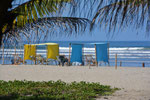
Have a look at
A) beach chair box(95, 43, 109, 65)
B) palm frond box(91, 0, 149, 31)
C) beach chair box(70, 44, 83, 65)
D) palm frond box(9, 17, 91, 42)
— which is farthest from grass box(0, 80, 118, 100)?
beach chair box(70, 44, 83, 65)

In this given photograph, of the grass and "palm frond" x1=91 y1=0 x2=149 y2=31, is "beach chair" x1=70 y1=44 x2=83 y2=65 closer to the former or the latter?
the grass

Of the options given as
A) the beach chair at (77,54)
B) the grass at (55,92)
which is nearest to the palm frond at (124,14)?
the grass at (55,92)

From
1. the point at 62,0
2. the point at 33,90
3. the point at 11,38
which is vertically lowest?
the point at 33,90

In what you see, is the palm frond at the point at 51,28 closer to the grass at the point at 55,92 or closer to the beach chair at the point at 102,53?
the grass at the point at 55,92

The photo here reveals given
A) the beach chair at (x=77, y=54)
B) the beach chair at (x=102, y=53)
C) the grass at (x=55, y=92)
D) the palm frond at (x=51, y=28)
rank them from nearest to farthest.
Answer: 1. the palm frond at (x=51, y=28)
2. the grass at (x=55, y=92)
3. the beach chair at (x=102, y=53)
4. the beach chair at (x=77, y=54)

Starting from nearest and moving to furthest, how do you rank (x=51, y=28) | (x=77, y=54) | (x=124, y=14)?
(x=124, y=14), (x=51, y=28), (x=77, y=54)

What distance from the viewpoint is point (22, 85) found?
7051mm

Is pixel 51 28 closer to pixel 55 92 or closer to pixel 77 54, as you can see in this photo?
pixel 55 92

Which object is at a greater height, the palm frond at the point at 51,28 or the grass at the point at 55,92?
the palm frond at the point at 51,28

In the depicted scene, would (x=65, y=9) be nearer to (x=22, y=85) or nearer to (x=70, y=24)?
(x=70, y=24)

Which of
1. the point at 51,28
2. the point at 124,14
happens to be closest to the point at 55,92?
the point at 51,28

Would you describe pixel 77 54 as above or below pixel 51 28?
below

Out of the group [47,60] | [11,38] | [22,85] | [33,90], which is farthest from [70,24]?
[47,60]

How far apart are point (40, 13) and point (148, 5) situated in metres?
1.96
